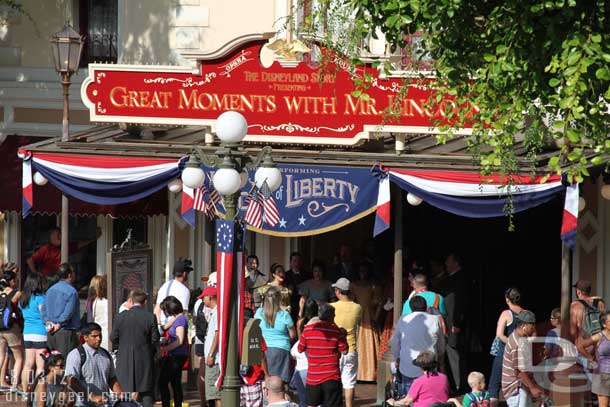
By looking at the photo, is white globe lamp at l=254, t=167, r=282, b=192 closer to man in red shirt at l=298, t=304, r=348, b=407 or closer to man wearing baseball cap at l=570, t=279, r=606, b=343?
man in red shirt at l=298, t=304, r=348, b=407

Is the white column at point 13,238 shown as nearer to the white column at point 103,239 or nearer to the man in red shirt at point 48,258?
the white column at point 103,239

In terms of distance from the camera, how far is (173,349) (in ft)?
53.6

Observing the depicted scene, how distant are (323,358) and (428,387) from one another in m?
1.61

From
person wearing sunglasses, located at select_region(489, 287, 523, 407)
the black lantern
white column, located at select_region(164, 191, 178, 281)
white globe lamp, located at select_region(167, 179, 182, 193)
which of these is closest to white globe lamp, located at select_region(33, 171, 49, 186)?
the black lantern

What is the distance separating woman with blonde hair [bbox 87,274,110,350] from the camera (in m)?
17.7

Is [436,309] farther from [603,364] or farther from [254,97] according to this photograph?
[254,97]

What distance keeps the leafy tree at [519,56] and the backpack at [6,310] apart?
264 inches

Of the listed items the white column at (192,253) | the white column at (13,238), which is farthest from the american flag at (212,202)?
→ the white column at (13,238)

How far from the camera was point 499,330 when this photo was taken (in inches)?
650

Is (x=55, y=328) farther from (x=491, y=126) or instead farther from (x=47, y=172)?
(x=491, y=126)

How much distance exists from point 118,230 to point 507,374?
30.0ft

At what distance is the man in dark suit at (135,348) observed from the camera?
1565cm

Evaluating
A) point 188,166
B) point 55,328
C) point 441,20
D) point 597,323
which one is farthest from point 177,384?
point 441,20

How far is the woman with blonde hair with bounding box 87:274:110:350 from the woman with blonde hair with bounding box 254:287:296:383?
225 centimetres
